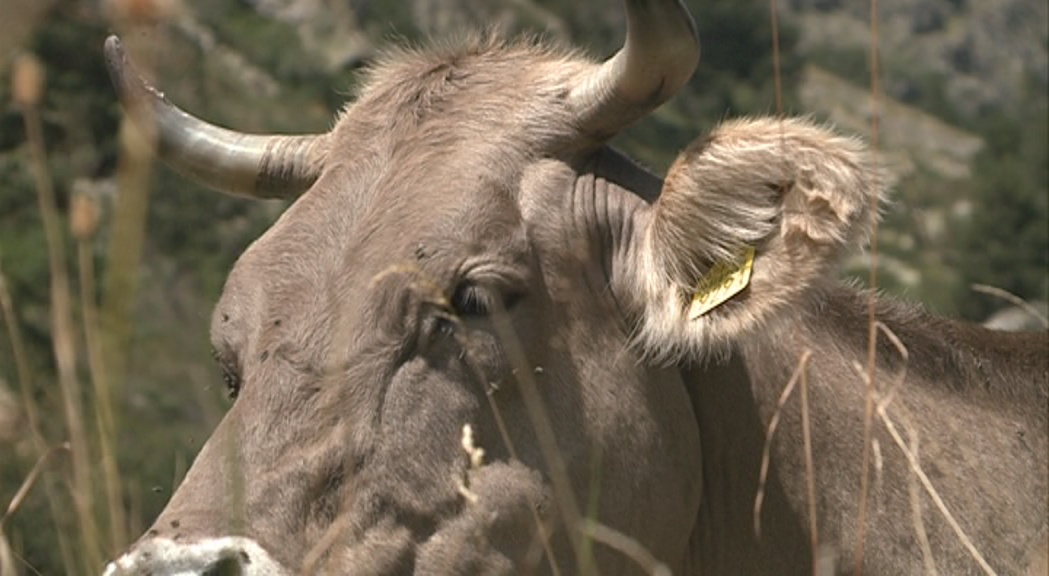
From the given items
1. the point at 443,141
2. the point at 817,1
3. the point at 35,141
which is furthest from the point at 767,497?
the point at 817,1

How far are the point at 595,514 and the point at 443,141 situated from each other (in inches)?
42.3

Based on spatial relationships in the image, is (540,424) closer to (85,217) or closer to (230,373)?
(230,373)

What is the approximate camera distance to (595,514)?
5113 millimetres

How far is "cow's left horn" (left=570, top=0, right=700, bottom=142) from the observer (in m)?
4.96

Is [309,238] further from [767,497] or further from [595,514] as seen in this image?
[767,497]

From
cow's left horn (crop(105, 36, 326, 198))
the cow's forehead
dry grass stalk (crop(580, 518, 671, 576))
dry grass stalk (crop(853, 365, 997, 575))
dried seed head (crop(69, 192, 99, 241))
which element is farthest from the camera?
cow's left horn (crop(105, 36, 326, 198))

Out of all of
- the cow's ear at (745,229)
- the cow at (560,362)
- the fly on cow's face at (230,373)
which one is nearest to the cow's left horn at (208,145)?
the cow at (560,362)

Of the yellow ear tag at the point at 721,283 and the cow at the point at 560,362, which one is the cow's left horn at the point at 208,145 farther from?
the yellow ear tag at the point at 721,283

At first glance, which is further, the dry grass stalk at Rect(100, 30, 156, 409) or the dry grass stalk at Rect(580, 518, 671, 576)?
the dry grass stalk at Rect(580, 518, 671, 576)

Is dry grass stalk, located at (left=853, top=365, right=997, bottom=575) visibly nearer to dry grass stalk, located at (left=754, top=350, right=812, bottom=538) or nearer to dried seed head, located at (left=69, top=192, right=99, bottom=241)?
dry grass stalk, located at (left=754, top=350, right=812, bottom=538)

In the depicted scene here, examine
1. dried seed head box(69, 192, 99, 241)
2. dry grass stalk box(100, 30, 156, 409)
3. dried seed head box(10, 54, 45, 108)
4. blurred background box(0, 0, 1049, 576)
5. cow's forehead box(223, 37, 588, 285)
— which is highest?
dried seed head box(10, 54, 45, 108)

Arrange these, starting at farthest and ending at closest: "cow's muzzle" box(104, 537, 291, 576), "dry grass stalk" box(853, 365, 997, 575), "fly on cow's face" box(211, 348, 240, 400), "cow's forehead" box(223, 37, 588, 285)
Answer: "fly on cow's face" box(211, 348, 240, 400) < "cow's forehead" box(223, 37, 588, 285) < "dry grass stalk" box(853, 365, 997, 575) < "cow's muzzle" box(104, 537, 291, 576)

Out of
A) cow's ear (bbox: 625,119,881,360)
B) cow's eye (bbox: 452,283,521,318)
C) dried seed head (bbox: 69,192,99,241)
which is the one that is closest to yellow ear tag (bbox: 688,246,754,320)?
cow's ear (bbox: 625,119,881,360)

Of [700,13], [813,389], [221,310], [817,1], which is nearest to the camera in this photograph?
[221,310]
